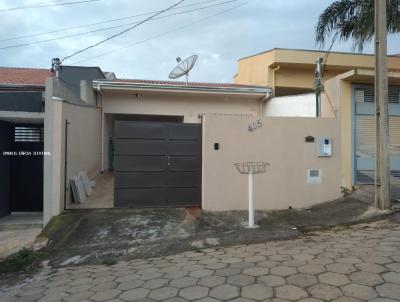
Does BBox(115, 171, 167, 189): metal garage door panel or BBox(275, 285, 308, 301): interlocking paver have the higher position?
BBox(115, 171, 167, 189): metal garage door panel

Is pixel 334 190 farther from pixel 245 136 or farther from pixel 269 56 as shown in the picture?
pixel 269 56

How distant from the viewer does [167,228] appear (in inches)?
309

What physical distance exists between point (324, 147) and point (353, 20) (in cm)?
572

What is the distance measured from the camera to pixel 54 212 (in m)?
8.45

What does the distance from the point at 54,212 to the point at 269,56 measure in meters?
12.4

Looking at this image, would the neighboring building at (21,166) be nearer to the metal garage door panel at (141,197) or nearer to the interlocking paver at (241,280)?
the metal garage door panel at (141,197)

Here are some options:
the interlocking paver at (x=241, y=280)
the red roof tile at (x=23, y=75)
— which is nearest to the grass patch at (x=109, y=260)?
the interlocking paver at (x=241, y=280)

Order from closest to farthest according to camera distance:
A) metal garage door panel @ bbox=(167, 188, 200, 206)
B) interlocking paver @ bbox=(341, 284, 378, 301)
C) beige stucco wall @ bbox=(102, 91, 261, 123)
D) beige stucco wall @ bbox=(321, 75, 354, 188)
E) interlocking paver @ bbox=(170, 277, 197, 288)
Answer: interlocking paver @ bbox=(341, 284, 378, 301) < interlocking paver @ bbox=(170, 277, 197, 288) < metal garage door panel @ bbox=(167, 188, 200, 206) < beige stucco wall @ bbox=(321, 75, 354, 188) < beige stucco wall @ bbox=(102, 91, 261, 123)

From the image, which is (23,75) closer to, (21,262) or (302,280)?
(21,262)

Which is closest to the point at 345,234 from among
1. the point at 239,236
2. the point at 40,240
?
the point at 239,236

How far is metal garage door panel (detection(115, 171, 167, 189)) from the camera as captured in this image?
30.2 ft

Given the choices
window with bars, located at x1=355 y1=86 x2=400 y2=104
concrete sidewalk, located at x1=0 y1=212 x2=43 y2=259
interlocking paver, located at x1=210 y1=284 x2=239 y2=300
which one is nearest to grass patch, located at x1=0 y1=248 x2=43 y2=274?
concrete sidewalk, located at x1=0 y1=212 x2=43 y2=259

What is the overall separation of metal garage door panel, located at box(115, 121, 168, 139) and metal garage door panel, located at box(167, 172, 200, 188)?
0.98 metres

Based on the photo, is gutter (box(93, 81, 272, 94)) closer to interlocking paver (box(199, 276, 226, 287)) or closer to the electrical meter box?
the electrical meter box
